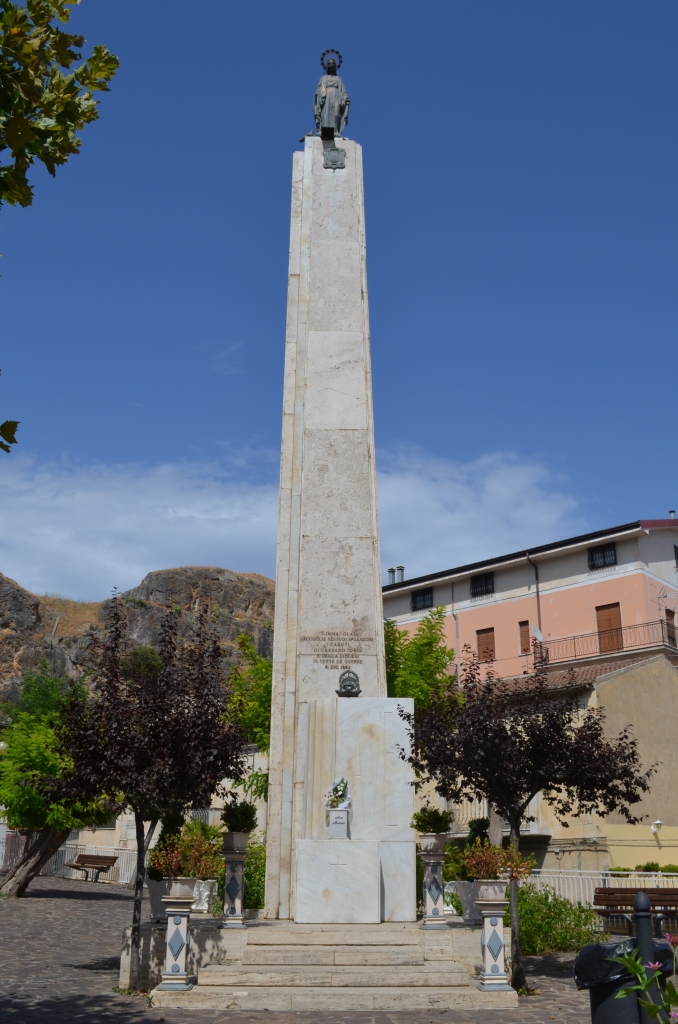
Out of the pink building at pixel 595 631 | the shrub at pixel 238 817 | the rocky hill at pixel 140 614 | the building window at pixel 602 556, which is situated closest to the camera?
the shrub at pixel 238 817

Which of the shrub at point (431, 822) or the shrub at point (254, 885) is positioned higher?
the shrub at point (431, 822)

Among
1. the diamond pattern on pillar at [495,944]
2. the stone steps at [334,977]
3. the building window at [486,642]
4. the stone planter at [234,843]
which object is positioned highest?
the building window at [486,642]

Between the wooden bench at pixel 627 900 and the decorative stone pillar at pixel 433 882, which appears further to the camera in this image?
the wooden bench at pixel 627 900

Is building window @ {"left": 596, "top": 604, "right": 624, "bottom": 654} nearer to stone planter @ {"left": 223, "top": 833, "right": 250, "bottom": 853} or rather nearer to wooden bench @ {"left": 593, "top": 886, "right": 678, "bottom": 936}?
wooden bench @ {"left": 593, "top": 886, "right": 678, "bottom": 936}

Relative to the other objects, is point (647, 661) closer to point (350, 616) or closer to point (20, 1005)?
point (350, 616)

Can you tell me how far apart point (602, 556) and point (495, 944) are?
1127 inches

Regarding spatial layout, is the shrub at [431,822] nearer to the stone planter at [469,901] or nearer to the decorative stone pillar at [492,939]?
the stone planter at [469,901]

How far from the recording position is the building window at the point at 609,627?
36094 mm

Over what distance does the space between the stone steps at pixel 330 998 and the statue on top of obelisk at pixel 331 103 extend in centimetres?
1558

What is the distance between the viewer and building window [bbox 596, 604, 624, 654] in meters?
36.1

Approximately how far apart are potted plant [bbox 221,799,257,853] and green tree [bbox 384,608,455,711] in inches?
578

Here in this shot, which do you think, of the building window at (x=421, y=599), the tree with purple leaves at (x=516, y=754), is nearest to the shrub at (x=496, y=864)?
the tree with purple leaves at (x=516, y=754)

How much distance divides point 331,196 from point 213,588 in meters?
73.2

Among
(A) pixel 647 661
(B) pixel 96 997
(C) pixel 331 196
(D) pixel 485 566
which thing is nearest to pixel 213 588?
→ (D) pixel 485 566
